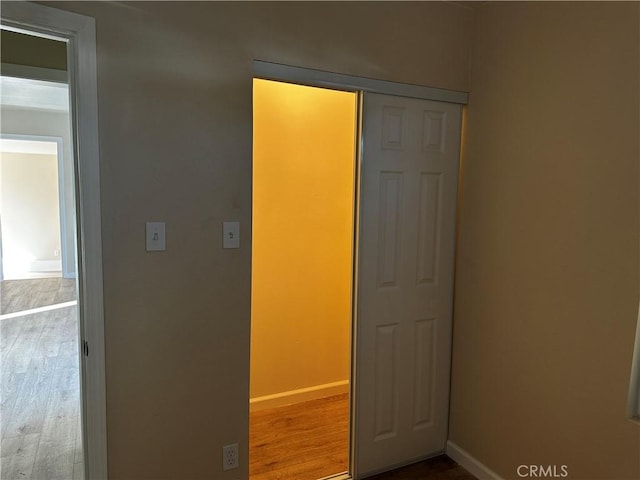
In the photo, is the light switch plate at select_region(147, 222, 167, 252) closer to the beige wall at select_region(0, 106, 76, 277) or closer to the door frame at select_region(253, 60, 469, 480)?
the door frame at select_region(253, 60, 469, 480)

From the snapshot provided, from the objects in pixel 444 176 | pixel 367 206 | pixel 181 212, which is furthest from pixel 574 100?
pixel 181 212

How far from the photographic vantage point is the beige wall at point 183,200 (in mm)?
1584

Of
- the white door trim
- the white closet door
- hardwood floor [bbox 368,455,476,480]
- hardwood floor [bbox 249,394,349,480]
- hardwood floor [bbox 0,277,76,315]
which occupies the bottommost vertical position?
hardwood floor [bbox 249,394,349,480]

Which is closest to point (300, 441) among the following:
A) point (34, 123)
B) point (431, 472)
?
point (431, 472)

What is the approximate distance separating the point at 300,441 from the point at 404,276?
4.05 feet

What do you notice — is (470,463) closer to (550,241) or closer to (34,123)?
(550,241)

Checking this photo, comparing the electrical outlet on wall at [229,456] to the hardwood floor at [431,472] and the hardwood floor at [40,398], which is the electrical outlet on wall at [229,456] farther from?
the hardwood floor at [40,398]

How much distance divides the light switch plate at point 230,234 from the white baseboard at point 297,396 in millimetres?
1521

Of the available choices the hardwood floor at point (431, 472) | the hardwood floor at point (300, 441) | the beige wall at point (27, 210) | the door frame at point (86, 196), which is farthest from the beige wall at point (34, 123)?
the hardwood floor at point (431, 472)

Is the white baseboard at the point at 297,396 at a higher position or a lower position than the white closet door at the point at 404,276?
lower

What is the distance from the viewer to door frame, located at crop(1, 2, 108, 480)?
1425 millimetres

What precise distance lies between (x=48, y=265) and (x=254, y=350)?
6.04 metres

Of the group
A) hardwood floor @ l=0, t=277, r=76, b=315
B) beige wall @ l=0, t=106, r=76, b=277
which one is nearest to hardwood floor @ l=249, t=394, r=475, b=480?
hardwood floor @ l=0, t=277, r=76, b=315

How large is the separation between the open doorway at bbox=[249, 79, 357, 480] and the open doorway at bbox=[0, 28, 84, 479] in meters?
1.13
